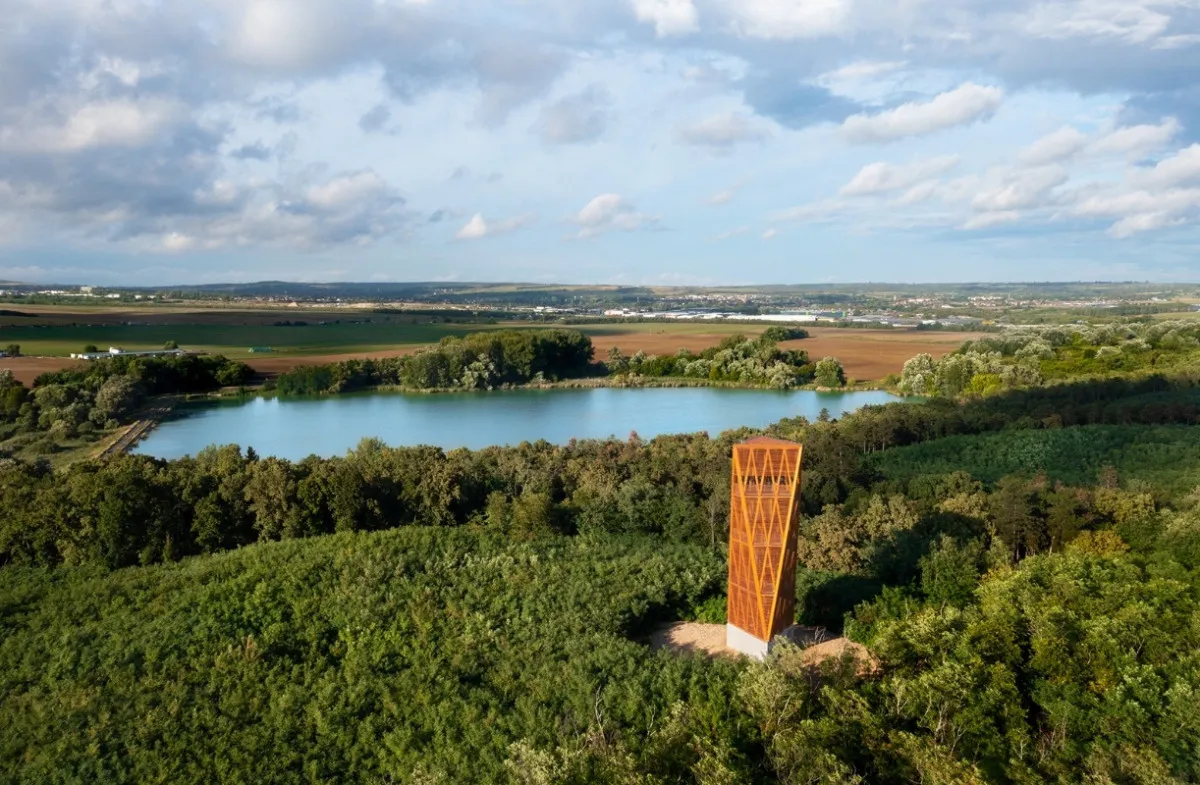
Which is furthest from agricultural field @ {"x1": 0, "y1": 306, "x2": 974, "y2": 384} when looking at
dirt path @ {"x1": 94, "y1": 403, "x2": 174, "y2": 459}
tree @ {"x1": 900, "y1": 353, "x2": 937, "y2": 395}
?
dirt path @ {"x1": 94, "y1": 403, "x2": 174, "y2": 459}

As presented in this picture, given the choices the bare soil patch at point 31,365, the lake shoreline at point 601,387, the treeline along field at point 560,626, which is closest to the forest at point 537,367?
the lake shoreline at point 601,387

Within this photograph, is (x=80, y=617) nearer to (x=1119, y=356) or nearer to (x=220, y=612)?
(x=220, y=612)

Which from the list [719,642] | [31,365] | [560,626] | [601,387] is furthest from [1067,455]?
[31,365]

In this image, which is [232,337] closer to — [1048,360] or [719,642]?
[1048,360]

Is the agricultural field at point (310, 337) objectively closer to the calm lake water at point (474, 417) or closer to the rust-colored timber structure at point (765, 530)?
the calm lake water at point (474, 417)

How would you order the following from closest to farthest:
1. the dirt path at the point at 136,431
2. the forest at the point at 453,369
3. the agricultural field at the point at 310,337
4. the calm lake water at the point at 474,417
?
the dirt path at the point at 136,431
the calm lake water at the point at 474,417
the forest at the point at 453,369
the agricultural field at the point at 310,337

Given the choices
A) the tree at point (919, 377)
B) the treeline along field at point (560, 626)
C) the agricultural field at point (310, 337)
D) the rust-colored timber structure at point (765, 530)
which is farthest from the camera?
the agricultural field at point (310, 337)

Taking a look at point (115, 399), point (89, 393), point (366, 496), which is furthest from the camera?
point (89, 393)
